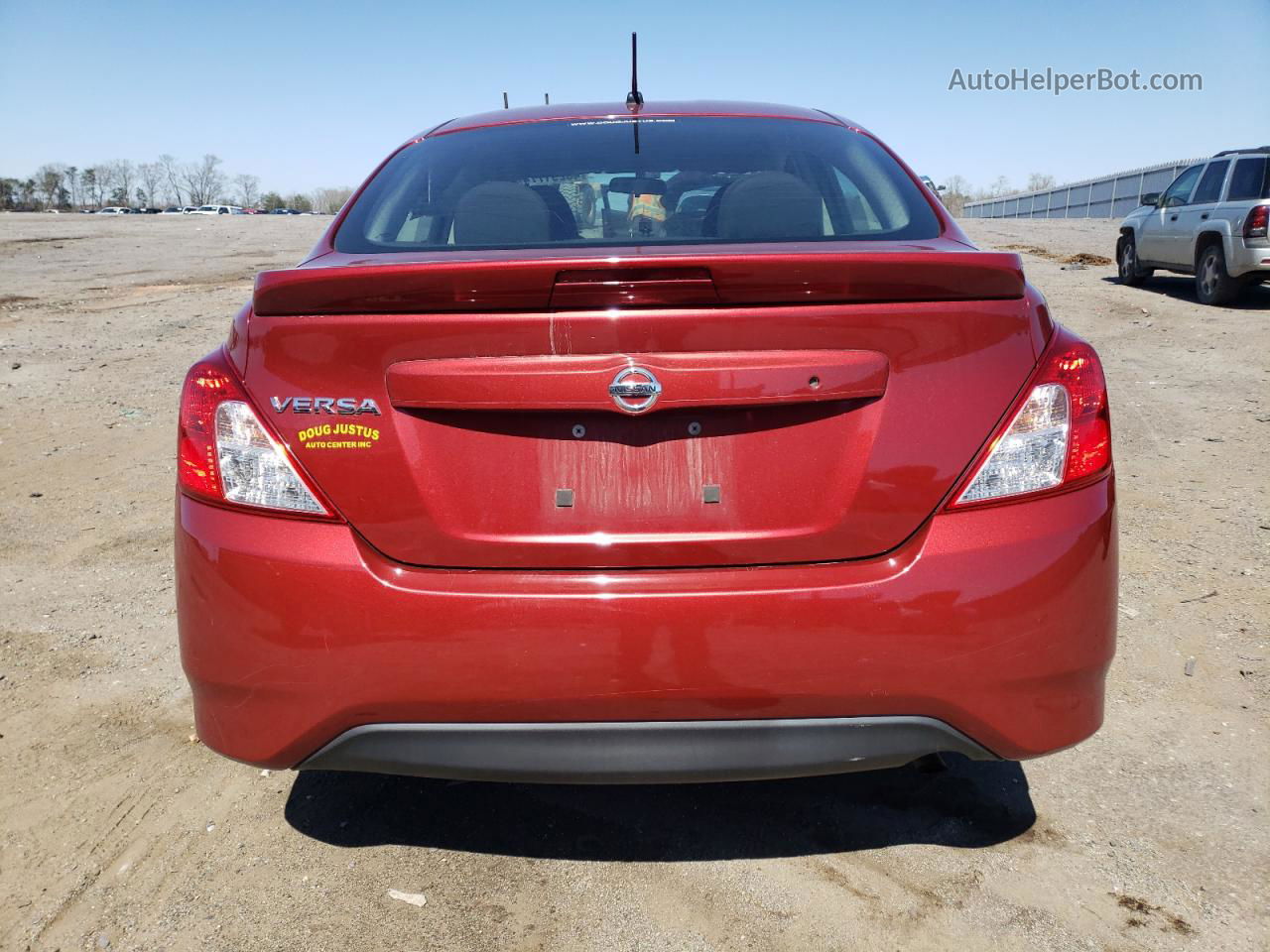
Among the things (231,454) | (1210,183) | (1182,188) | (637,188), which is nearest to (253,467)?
(231,454)

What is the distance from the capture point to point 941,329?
1.88m

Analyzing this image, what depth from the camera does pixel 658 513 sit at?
6.20ft

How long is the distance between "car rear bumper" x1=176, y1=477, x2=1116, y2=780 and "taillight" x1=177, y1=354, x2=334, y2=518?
0.17ft

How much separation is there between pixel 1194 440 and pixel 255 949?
6130 mm

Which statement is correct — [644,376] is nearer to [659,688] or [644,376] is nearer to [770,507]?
[770,507]

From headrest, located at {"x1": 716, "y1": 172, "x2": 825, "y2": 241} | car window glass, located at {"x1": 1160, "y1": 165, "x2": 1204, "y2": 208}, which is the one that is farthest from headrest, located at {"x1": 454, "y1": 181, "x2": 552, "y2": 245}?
car window glass, located at {"x1": 1160, "y1": 165, "x2": 1204, "y2": 208}

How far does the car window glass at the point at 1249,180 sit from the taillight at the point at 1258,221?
0.83 ft

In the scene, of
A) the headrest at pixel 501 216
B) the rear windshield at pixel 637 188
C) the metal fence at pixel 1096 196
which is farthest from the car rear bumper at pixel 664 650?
the metal fence at pixel 1096 196

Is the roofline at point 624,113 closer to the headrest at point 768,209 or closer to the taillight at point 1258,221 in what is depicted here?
the headrest at point 768,209

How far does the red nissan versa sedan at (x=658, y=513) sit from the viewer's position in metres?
1.86

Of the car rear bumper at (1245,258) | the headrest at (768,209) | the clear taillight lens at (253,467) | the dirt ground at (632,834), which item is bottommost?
the dirt ground at (632,834)

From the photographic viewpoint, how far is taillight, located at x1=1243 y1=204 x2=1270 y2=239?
36.2ft

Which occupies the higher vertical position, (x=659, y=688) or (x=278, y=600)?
(x=278, y=600)

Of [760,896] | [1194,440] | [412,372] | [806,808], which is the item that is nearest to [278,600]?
[412,372]
